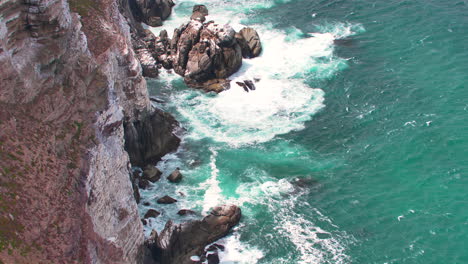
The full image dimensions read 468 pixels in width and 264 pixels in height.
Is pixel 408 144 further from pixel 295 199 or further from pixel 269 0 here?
pixel 269 0

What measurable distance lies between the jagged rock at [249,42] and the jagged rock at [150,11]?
59.5 ft

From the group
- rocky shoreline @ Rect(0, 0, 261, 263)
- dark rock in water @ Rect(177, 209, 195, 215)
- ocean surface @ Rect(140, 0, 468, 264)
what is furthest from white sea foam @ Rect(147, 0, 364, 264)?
rocky shoreline @ Rect(0, 0, 261, 263)

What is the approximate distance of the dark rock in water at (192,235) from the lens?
179 ft

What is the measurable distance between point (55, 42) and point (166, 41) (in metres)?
46.6

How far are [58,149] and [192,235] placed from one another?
19274mm

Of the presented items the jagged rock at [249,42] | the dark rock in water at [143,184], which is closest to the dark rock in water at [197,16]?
the jagged rock at [249,42]

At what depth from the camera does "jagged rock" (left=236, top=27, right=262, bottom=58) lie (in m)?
91.4

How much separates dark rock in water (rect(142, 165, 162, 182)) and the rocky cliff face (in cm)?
1320

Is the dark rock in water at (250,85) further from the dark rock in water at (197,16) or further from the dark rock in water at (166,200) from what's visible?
the dark rock in water at (166,200)

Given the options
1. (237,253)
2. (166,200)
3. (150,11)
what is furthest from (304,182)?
(150,11)

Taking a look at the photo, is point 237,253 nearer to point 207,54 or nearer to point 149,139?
point 149,139

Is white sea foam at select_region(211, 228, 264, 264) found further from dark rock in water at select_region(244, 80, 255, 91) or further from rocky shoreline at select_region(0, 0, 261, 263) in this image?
dark rock in water at select_region(244, 80, 255, 91)

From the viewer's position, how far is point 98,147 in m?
46.3

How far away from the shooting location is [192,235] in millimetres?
56969
